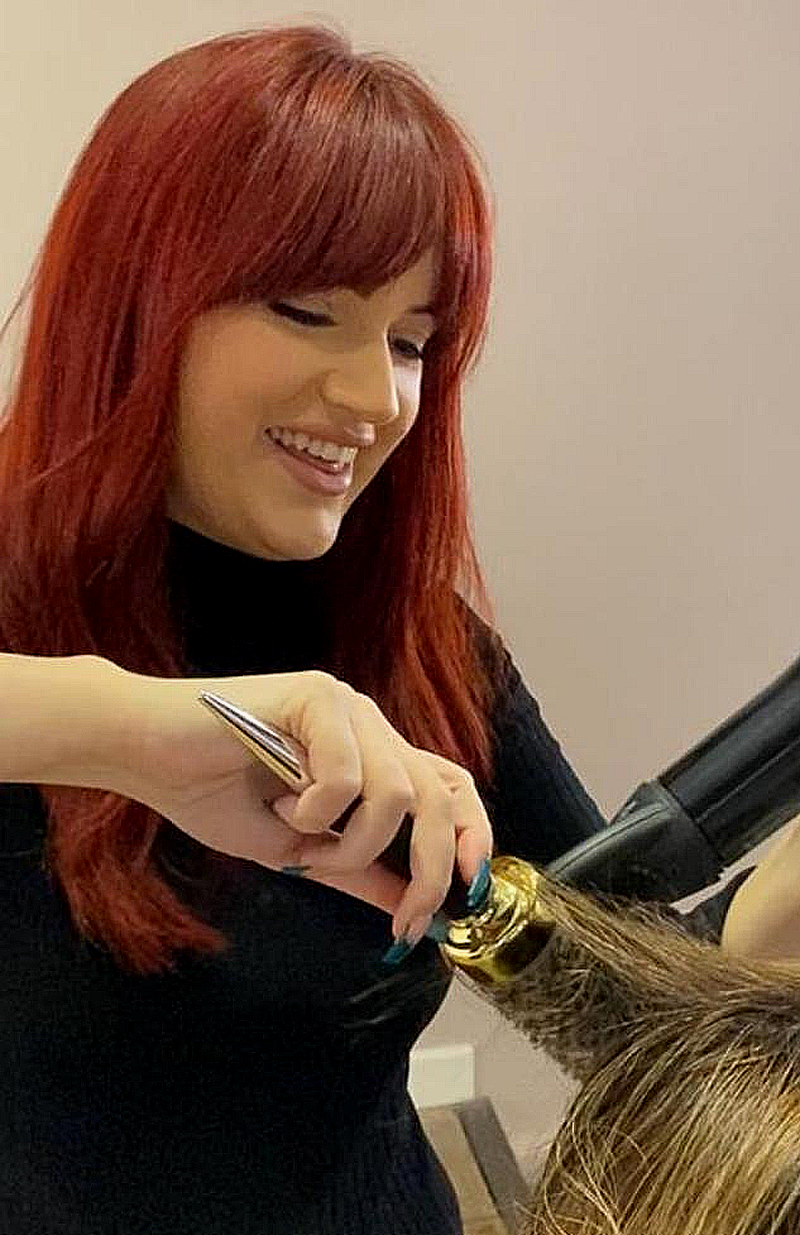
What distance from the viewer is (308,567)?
82 centimetres

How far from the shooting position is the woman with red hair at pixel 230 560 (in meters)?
0.70

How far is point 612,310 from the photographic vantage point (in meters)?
1.37

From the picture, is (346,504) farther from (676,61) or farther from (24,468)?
(676,61)

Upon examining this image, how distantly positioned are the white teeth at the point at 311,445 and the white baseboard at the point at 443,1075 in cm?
95

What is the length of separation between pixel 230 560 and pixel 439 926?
0.98 feet

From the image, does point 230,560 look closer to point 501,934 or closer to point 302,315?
point 302,315

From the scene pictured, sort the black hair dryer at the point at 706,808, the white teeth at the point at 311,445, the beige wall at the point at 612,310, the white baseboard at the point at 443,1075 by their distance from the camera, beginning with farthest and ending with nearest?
1. the white baseboard at the point at 443,1075
2. the beige wall at the point at 612,310
3. the white teeth at the point at 311,445
4. the black hair dryer at the point at 706,808

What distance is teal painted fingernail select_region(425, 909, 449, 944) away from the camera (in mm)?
521

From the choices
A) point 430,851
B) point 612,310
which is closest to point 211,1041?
point 430,851

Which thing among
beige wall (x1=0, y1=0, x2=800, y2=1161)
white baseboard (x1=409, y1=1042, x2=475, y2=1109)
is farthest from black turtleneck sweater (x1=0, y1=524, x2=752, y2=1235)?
white baseboard (x1=409, y1=1042, x2=475, y2=1109)

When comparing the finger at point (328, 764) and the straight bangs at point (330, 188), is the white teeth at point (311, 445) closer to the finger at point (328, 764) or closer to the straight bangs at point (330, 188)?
the straight bangs at point (330, 188)

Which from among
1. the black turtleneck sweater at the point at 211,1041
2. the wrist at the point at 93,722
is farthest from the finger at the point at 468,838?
the black turtleneck sweater at the point at 211,1041

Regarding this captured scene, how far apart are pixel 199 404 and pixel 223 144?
108mm

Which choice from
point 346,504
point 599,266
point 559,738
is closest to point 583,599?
point 559,738
